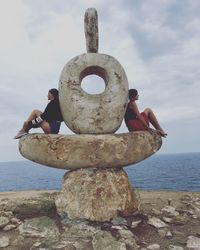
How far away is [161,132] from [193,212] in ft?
6.99

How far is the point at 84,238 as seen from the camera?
24.0 feet

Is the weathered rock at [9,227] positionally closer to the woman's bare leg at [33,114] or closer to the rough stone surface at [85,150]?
the rough stone surface at [85,150]

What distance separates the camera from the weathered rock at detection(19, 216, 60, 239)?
24.6ft

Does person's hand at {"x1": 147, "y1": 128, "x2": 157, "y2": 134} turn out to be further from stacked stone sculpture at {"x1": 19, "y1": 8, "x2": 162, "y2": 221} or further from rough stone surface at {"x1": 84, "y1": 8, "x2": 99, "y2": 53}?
rough stone surface at {"x1": 84, "y1": 8, "x2": 99, "y2": 53}

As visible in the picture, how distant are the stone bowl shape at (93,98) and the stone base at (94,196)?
954 millimetres

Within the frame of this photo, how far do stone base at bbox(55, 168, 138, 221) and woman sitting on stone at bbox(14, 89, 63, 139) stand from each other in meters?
1.15

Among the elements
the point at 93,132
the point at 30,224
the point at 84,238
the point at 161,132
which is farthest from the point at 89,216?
the point at 161,132

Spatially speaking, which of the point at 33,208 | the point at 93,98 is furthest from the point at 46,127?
the point at 33,208

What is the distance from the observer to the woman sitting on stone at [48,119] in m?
8.72

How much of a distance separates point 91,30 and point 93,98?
62.8 inches

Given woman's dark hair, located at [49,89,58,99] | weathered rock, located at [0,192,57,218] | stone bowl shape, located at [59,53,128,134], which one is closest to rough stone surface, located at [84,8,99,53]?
stone bowl shape, located at [59,53,128,134]

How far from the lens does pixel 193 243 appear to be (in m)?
7.28

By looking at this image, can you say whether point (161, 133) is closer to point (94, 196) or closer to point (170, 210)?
point (170, 210)

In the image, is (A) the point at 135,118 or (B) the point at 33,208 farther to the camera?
(A) the point at 135,118
